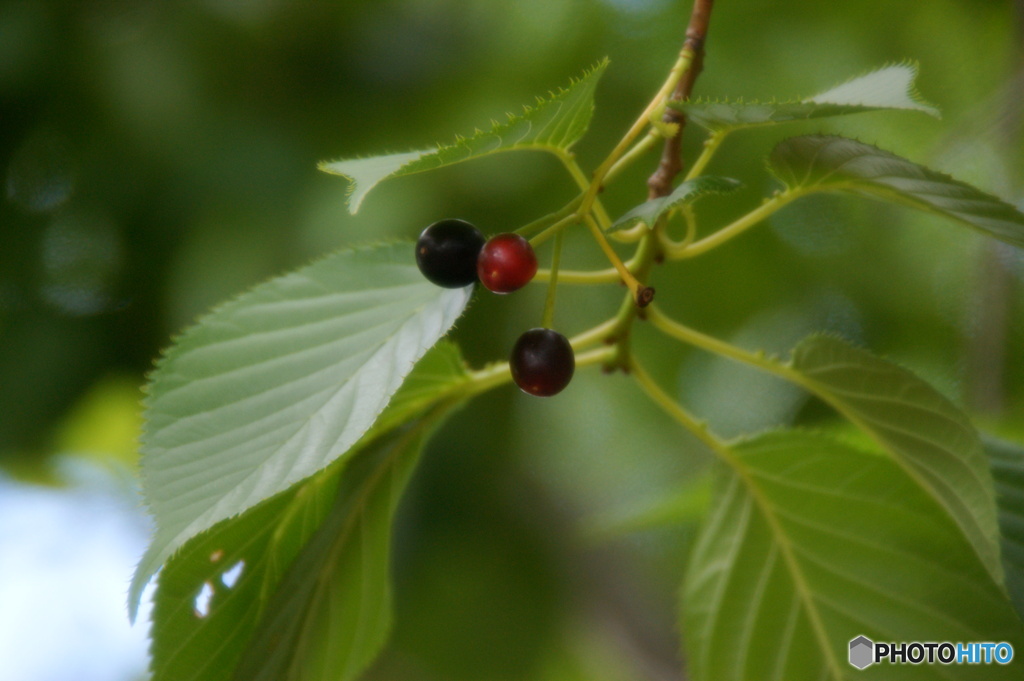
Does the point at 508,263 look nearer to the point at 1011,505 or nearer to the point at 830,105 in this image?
the point at 830,105

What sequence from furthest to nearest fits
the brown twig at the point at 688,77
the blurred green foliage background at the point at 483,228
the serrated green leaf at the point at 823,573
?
1. the blurred green foliage background at the point at 483,228
2. the serrated green leaf at the point at 823,573
3. the brown twig at the point at 688,77

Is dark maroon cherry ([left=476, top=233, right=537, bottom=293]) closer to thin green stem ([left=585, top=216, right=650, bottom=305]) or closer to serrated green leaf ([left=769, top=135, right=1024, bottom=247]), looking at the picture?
thin green stem ([left=585, top=216, right=650, bottom=305])

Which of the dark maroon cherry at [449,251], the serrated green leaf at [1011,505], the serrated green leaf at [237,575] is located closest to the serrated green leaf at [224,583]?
the serrated green leaf at [237,575]

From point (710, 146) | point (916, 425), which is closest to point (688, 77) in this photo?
point (710, 146)

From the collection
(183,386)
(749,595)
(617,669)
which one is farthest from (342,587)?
(617,669)

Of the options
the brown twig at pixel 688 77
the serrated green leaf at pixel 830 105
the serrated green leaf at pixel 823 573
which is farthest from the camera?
the serrated green leaf at pixel 823 573

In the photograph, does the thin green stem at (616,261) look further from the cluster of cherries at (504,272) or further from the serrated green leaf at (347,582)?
the serrated green leaf at (347,582)
